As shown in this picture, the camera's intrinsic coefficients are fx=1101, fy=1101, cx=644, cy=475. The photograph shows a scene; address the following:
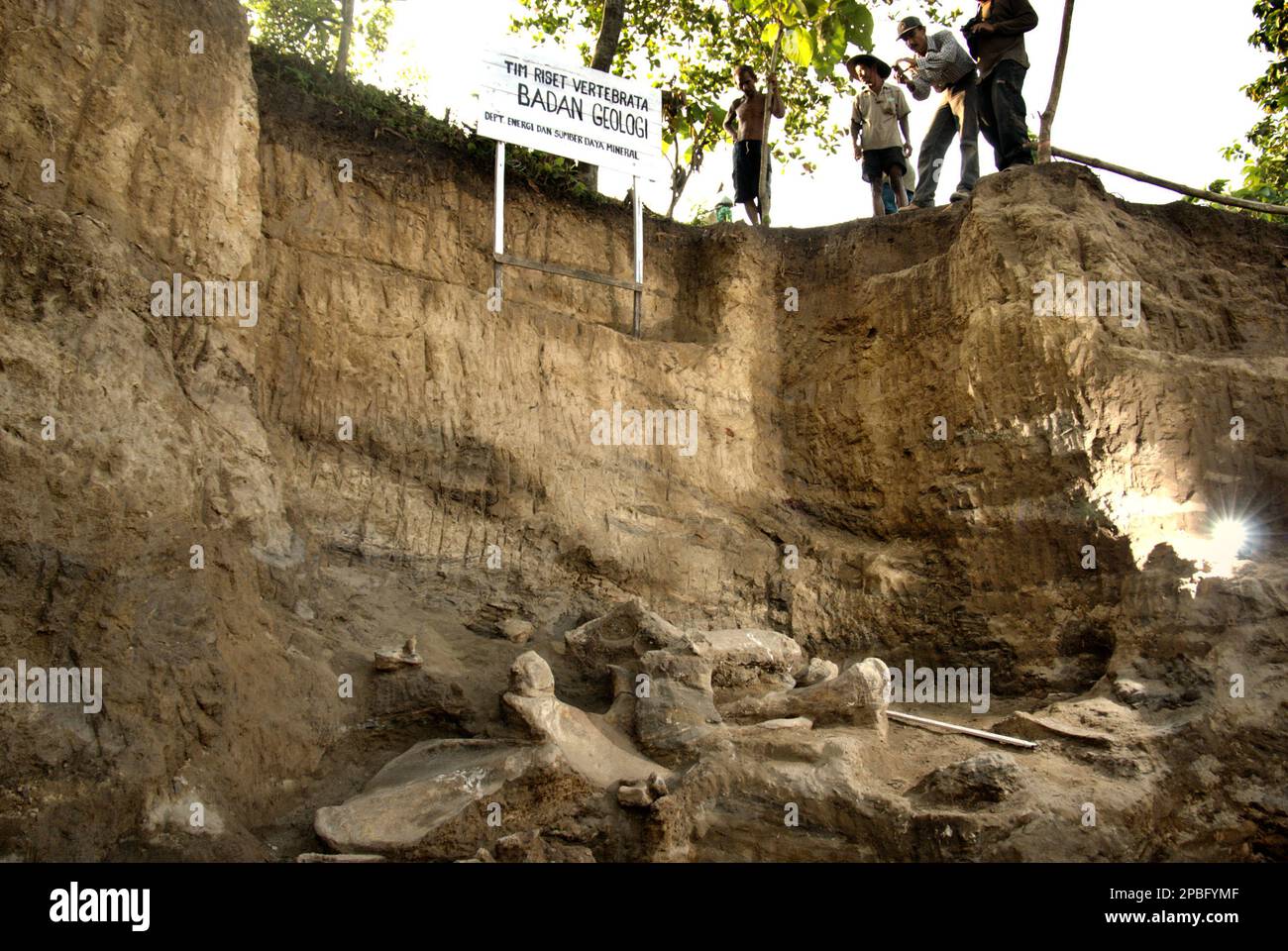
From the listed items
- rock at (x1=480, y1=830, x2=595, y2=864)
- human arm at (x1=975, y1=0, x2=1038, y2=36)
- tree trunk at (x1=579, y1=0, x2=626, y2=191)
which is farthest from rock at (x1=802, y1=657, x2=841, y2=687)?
tree trunk at (x1=579, y1=0, x2=626, y2=191)

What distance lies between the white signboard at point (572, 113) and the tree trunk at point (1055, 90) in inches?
162

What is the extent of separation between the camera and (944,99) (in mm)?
11938

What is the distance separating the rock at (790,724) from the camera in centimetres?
768

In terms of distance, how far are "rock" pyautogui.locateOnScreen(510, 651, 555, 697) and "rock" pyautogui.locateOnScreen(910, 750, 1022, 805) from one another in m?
2.54

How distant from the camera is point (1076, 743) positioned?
7.76 meters

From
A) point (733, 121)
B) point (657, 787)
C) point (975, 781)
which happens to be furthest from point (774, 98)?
point (657, 787)

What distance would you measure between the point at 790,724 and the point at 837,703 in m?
0.44

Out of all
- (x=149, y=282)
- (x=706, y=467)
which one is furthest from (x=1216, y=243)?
(x=149, y=282)

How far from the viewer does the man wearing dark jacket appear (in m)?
11.3

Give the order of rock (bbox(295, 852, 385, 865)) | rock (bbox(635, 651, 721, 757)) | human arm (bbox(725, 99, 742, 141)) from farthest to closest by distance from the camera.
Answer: human arm (bbox(725, 99, 742, 141)) < rock (bbox(635, 651, 721, 757)) < rock (bbox(295, 852, 385, 865))

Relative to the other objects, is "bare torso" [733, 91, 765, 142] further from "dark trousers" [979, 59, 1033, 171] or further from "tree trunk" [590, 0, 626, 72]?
"dark trousers" [979, 59, 1033, 171]

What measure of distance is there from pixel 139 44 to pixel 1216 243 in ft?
33.7

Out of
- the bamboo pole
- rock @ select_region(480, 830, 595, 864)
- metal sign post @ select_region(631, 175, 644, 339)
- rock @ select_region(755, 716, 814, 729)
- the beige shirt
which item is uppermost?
the beige shirt

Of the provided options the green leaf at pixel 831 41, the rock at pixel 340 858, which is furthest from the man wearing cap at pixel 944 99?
the rock at pixel 340 858
